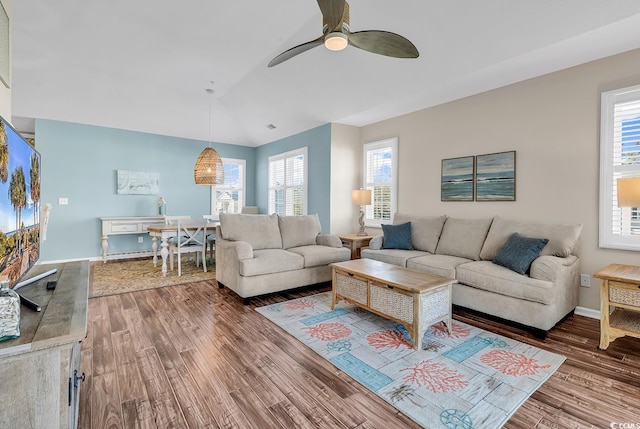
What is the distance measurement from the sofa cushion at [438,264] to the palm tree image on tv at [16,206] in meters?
3.30

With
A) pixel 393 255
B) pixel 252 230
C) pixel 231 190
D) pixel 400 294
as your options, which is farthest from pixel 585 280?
pixel 231 190

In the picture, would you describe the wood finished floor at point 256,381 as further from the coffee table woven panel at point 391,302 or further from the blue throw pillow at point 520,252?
the coffee table woven panel at point 391,302

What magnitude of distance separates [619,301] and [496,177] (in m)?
1.91

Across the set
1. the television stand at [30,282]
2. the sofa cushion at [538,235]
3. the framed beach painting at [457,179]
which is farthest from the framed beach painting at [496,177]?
the television stand at [30,282]

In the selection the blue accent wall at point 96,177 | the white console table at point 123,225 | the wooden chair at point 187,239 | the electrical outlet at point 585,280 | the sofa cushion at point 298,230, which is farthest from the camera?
the white console table at point 123,225

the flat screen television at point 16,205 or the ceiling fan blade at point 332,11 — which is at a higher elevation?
the ceiling fan blade at point 332,11

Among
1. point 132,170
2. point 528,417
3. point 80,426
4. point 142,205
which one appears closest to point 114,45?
point 132,170

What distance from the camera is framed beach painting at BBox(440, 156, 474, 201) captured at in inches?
164

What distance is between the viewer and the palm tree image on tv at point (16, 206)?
51.3 inches

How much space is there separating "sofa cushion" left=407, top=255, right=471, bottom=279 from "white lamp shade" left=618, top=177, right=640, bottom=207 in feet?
4.65

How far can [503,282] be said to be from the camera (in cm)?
286

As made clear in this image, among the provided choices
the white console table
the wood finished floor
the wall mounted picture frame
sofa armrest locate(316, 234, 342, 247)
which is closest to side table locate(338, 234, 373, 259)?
sofa armrest locate(316, 234, 342, 247)

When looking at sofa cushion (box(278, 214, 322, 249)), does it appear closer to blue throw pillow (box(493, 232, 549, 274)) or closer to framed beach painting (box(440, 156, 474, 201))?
framed beach painting (box(440, 156, 474, 201))

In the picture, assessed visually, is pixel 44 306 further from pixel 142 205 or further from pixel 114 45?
pixel 142 205
